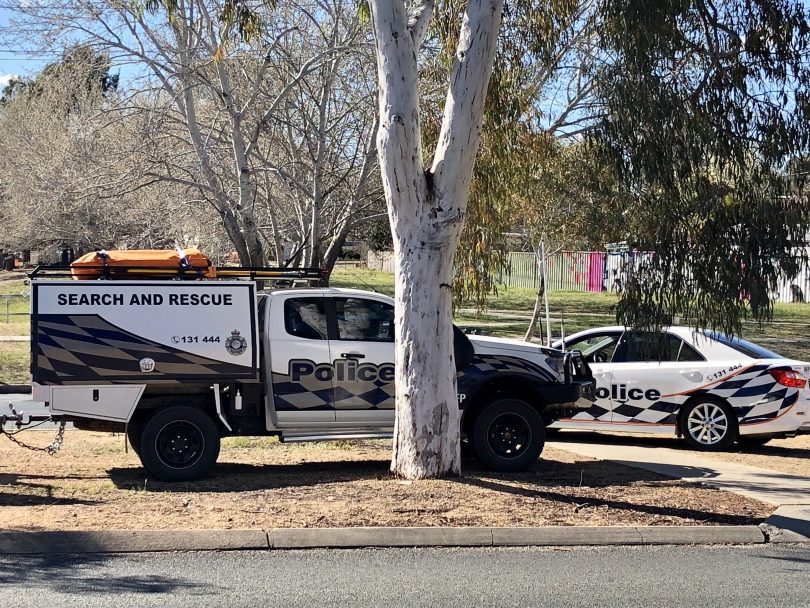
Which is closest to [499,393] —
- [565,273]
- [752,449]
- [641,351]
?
[641,351]

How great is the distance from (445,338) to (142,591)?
3983 mm

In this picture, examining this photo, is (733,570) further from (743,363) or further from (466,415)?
(743,363)

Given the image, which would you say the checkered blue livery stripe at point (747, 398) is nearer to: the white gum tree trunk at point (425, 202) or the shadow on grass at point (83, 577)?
the white gum tree trunk at point (425, 202)

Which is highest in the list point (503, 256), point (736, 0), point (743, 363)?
point (736, 0)

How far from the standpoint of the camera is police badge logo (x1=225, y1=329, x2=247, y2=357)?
10336mm

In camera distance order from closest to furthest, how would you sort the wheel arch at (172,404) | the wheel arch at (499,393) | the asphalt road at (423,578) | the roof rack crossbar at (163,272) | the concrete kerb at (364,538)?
the asphalt road at (423,578) → the concrete kerb at (364,538) → the roof rack crossbar at (163,272) → the wheel arch at (172,404) → the wheel arch at (499,393)

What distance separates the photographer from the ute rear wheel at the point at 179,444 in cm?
1016

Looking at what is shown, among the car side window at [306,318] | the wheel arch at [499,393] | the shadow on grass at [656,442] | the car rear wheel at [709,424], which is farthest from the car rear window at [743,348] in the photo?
the car side window at [306,318]

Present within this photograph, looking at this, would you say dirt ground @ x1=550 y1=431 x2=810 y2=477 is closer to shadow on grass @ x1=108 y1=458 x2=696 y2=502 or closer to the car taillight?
the car taillight

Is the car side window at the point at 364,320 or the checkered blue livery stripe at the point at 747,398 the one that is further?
the checkered blue livery stripe at the point at 747,398

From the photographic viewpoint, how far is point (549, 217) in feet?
61.6

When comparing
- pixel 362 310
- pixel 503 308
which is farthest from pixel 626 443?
pixel 503 308

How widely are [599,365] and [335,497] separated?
5.76m

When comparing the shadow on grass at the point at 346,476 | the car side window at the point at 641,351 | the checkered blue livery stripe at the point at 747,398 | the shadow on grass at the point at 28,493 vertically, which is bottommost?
the shadow on grass at the point at 346,476
